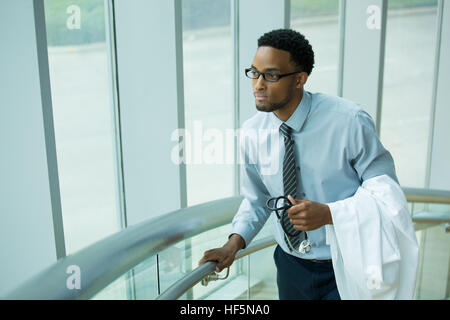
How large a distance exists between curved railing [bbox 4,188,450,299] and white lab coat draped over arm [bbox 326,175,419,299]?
A: 0.56m

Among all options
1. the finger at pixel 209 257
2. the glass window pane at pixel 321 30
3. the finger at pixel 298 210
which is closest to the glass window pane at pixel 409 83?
the glass window pane at pixel 321 30

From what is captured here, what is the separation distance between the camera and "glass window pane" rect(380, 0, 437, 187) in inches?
295

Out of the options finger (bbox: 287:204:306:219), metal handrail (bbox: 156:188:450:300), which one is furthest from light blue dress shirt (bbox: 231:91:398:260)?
finger (bbox: 287:204:306:219)

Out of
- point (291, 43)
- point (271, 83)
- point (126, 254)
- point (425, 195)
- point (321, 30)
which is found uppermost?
point (321, 30)

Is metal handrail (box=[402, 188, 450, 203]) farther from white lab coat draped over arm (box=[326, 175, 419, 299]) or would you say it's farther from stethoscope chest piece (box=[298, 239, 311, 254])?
white lab coat draped over arm (box=[326, 175, 419, 299])

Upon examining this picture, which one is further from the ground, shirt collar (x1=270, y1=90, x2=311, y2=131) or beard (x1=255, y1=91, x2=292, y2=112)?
beard (x1=255, y1=91, x2=292, y2=112)

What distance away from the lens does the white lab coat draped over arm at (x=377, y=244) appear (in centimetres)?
148

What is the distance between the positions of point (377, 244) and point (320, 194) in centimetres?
41

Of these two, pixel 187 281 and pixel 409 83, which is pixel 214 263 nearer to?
pixel 187 281

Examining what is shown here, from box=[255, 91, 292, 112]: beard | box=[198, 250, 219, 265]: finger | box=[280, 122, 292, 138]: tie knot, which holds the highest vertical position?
box=[255, 91, 292, 112]: beard

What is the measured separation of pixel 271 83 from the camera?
179 centimetres

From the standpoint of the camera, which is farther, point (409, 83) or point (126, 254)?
point (409, 83)

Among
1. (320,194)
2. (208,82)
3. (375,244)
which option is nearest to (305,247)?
(320,194)

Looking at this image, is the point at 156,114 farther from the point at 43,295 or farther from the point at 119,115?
the point at 43,295
